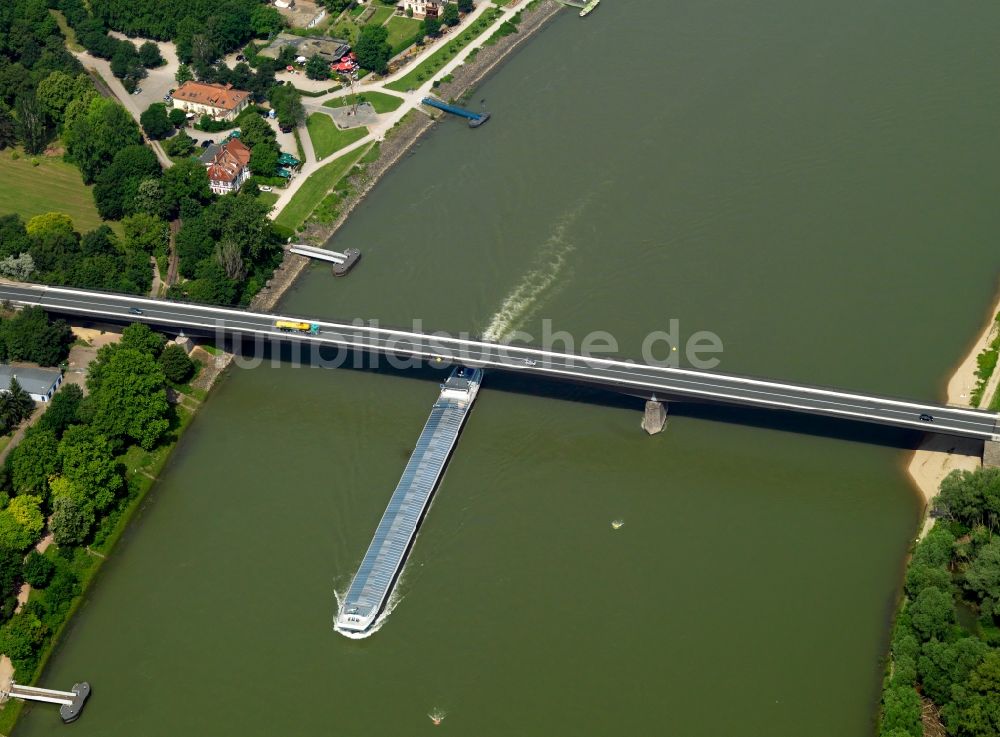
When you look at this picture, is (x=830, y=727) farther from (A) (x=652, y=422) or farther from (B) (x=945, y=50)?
(B) (x=945, y=50)

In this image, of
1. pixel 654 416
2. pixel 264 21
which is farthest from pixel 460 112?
pixel 654 416

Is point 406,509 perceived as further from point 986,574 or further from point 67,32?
point 67,32

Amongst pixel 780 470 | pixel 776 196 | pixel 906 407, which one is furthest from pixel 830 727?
pixel 776 196

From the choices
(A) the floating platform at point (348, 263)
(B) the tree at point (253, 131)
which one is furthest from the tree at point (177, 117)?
(A) the floating platform at point (348, 263)

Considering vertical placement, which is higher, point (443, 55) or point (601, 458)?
point (443, 55)

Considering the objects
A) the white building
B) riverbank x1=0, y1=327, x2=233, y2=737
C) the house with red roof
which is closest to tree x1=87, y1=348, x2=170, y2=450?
riverbank x1=0, y1=327, x2=233, y2=737

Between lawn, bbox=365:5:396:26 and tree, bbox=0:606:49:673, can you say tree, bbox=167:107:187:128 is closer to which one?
lawn, bbox=365:5:396:26

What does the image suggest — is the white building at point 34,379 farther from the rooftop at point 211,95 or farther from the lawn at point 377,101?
the lawn at point 377,101
